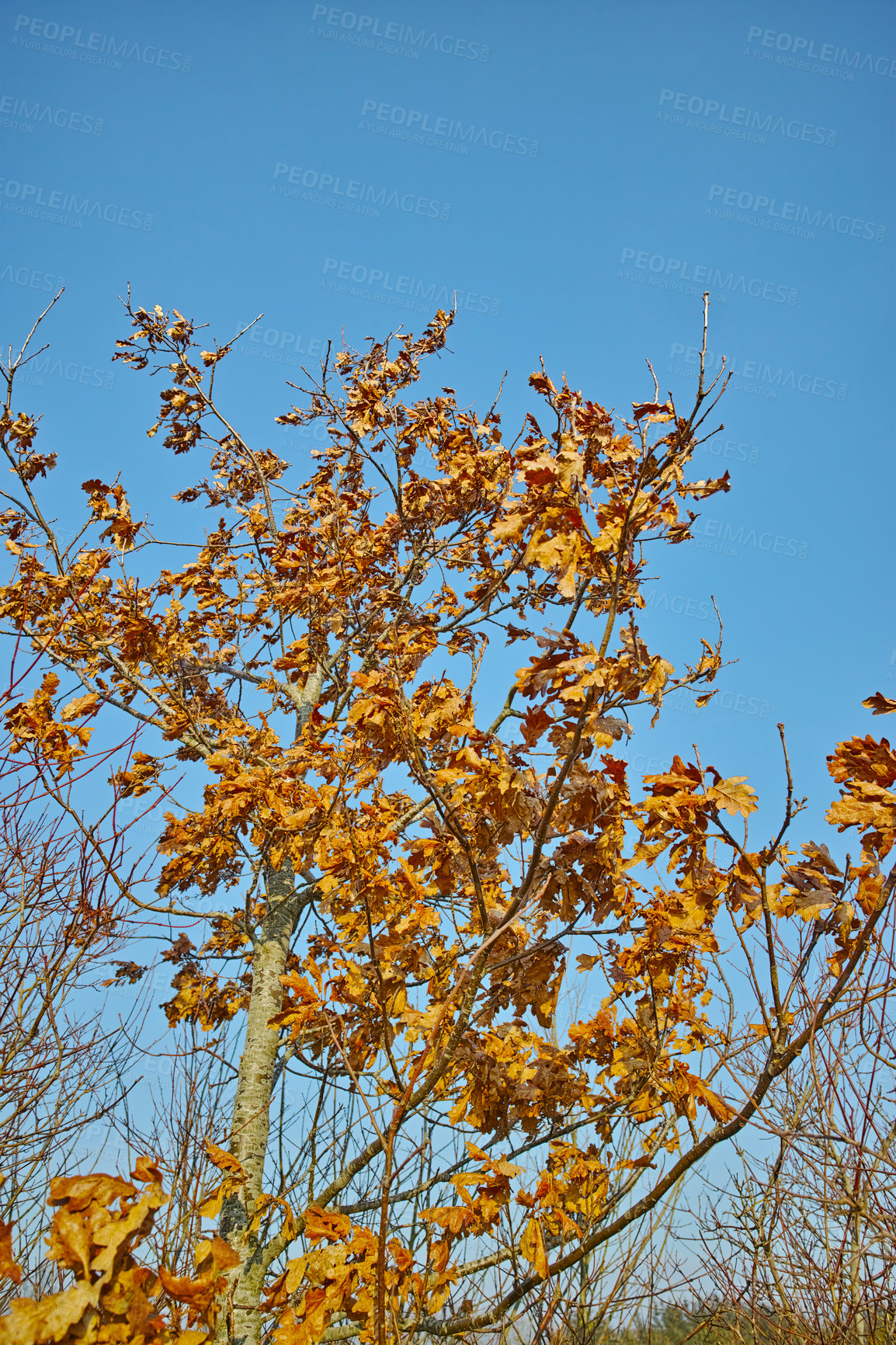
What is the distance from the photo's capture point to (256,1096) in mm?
3996

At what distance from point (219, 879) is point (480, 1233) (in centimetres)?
311

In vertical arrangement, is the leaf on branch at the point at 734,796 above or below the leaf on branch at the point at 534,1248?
above

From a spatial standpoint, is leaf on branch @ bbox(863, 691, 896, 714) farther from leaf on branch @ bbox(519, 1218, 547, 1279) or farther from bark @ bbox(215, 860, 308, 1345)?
bark @ bbox(215, 860, 308, 1345)

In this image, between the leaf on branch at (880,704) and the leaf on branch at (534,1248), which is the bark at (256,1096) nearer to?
the leaf on branch at (534,1248)

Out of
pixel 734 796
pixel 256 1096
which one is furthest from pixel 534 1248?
pixel 256 1096

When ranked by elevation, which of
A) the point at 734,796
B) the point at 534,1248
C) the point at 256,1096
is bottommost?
the point at 534,1248

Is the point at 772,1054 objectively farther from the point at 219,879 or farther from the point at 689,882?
the point at 219,879

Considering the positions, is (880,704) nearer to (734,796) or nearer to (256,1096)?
(734,796)

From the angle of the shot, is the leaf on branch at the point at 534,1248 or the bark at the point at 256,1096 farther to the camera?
the bark at the point at 256,1096

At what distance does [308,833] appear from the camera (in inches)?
143

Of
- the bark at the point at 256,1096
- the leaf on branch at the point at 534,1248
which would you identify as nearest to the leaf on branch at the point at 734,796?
the leaf on branch at the point at 534,1248

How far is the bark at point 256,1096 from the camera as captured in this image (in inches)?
130

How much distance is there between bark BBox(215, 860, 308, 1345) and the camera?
130 inches

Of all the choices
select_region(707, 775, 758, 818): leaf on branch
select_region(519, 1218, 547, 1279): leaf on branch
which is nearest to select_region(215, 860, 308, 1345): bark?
select_region(519, 1218, 547, 1279): leaf on branch
